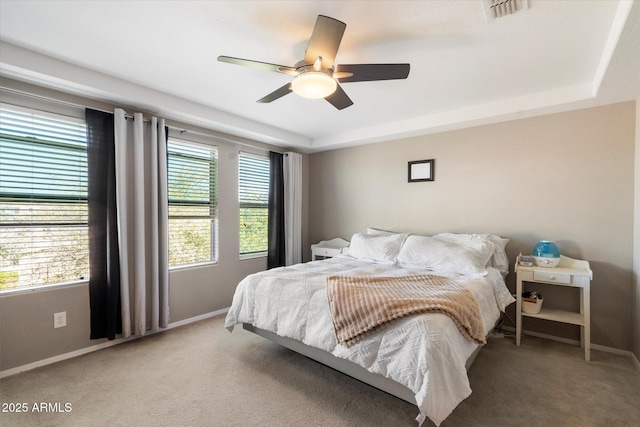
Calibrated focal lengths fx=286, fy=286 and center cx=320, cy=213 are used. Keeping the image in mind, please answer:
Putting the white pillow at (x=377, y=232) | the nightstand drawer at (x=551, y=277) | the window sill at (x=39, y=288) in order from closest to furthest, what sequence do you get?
the window sill at (x=39, y=288) < the nightstand drawer at (x=551, y=277) < the white pillow at (x=377, y=232)

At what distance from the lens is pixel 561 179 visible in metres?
2.79

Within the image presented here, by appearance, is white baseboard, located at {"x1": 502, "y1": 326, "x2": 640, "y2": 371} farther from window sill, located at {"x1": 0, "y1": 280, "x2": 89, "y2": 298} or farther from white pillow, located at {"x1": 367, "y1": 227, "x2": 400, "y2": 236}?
window sill, located at {"x1": 0, "y1": 280, "x2": 89, "y2": 298}

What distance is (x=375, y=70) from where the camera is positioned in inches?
72.2

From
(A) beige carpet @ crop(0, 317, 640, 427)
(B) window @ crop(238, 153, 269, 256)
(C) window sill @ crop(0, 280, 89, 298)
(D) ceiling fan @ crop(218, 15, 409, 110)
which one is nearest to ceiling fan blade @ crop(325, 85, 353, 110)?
(D) ceiling fan @ crop(218, 15, 409, 110)

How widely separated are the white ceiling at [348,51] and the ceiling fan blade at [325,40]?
16cm

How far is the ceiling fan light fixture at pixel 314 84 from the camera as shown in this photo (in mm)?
1810

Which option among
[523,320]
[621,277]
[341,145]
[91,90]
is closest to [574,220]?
[621,277]

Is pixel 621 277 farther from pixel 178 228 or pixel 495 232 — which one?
pixel 178 228

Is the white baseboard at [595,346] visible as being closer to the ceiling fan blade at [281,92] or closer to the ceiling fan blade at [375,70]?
the ceiling fan blade at [375,70]

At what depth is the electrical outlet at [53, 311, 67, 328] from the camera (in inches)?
95.2

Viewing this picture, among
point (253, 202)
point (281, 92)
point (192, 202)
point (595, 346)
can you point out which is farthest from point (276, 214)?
point (595, 346)

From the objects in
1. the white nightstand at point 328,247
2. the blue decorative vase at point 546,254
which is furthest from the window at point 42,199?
the blue decorative vase at point 546,254

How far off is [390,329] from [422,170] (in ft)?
8.17

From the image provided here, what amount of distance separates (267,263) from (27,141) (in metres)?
2.79
